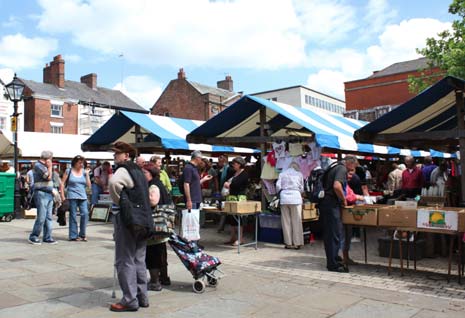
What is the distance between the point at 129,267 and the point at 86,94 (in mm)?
38901

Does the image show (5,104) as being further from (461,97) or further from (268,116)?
(461,97)

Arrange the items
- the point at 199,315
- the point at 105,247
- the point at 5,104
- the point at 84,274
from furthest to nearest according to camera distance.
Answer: the point at 5,104 → the point at 105,247 → the point at 84,274 → the point at 199,315

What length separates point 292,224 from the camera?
8.47 m

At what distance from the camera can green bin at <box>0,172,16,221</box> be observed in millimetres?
12250

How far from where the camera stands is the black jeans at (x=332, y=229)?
6512 millimetres

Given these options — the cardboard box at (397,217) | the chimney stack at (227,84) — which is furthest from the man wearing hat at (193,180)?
the chimney stack at (227,84)

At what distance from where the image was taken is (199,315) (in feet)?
14.5

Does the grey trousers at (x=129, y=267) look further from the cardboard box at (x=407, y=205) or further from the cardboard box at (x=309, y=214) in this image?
the cardboard box at (x=309, y=214)

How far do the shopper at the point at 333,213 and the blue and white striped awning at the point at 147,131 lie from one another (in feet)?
17.6

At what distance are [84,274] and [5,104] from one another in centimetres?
3450

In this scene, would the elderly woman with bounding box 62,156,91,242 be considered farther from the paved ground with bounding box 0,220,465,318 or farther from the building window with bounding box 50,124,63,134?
the building window with bounding box 50,124,63,134

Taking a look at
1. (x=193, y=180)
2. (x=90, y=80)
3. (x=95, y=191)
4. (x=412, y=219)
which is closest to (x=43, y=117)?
(x=90, y=80)

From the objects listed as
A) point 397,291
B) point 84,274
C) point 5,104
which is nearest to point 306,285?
point 397,291

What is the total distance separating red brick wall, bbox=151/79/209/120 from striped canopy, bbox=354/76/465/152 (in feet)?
113
